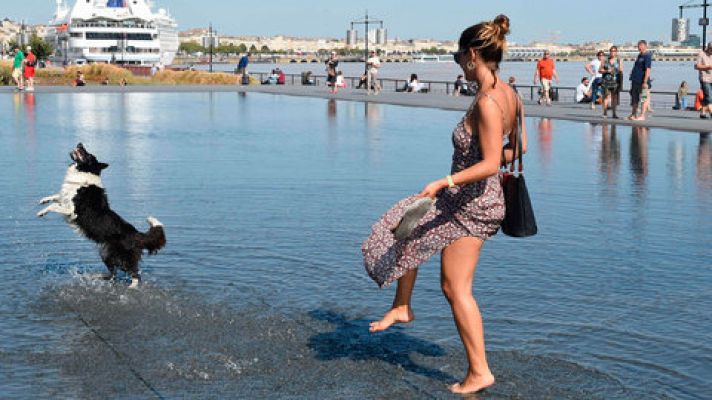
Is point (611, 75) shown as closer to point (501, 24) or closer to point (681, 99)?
point (681, 99)

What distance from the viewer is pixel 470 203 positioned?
5367 millimetres

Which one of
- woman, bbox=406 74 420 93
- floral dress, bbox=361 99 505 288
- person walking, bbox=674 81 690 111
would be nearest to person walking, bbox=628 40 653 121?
person walking, bbox=674 81 690 111

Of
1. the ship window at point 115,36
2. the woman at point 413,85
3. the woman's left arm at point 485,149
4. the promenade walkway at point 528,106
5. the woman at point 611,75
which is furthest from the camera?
the ship window at point 115,36

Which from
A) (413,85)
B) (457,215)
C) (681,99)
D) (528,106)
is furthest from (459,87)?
(457,215)

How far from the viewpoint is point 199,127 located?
24.3 meters

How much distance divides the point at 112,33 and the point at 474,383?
10408cm

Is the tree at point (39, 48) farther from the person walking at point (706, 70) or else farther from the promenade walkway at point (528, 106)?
the person walking at point (706, 70)

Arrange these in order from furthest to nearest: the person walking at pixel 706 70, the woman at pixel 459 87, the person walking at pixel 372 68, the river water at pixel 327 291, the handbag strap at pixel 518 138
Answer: the woman at pixel 459 87
the person walking at pixel 372 68
the person walking at pixel 706 70
the river water at pixel 327 291
the handbag strap at pixel 518 138

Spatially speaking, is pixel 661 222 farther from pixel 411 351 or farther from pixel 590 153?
pixel 590 153

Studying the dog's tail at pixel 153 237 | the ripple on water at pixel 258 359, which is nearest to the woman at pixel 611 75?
the dog's tail at pixel 153 237

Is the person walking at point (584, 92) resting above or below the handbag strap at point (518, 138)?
below

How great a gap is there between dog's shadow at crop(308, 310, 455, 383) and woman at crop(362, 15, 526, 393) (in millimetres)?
496

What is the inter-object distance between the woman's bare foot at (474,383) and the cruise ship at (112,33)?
10325 cm

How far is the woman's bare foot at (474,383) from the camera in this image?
17.8 ft
